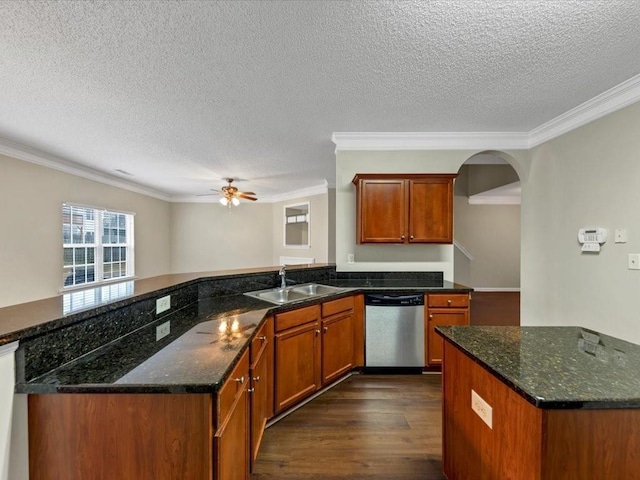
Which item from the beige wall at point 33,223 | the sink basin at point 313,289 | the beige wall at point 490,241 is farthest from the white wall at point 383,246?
the beige wall at point 33,223

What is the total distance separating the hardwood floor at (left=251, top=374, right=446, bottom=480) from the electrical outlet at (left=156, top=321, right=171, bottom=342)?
1.00 m

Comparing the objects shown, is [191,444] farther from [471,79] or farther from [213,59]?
[471,79]

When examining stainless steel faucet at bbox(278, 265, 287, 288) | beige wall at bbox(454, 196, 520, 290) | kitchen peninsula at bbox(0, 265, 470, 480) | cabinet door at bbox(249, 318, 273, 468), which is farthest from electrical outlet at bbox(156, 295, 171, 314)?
beige wall at bbox(454, 196, 520, 290)

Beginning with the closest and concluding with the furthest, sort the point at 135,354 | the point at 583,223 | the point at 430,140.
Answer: the point at 135,354 → the point at 583,223 → the point at 430,140

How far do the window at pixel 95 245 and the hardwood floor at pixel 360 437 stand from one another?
14.0ft

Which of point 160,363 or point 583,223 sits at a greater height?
point 583,223

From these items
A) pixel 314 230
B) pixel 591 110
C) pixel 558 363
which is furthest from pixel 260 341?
pixel 314 230

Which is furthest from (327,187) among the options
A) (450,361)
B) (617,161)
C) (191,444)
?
(191,444)

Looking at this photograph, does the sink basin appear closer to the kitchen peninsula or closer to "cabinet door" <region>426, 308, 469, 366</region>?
"cabinet door" <region>426, 308, 469, 366</region>

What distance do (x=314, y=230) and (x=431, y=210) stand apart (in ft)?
11.4

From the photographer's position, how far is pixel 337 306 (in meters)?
2.53

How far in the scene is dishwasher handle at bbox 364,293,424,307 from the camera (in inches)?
108

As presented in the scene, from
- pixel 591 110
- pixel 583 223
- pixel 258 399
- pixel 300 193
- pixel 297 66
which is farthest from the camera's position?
pixel 300 193

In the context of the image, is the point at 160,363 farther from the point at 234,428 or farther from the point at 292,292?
the point at 292,292
